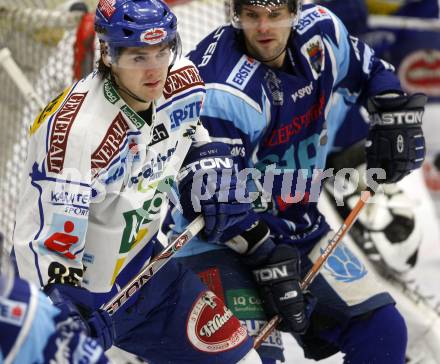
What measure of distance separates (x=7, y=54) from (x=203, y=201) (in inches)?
56.5

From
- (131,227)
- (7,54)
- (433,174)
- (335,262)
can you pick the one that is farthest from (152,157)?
(433,174)

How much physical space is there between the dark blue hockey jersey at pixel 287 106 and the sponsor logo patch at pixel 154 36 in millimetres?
479

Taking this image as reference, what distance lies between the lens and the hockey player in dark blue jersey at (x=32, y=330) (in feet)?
6.89

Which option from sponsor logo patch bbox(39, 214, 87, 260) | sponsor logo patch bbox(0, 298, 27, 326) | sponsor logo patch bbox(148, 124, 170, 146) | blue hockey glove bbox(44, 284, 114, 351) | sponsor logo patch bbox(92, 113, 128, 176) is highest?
sponsor logo patch bbox(0, 298, 27, 326)

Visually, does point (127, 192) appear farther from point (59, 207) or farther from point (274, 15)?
point (274, 15)

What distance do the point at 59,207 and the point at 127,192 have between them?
0.79 feet

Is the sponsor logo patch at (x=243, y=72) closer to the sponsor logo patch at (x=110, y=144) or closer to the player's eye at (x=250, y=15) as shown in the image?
the player's eye at (x=250, y=15)

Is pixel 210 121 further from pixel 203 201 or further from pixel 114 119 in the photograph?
pixel 114 119

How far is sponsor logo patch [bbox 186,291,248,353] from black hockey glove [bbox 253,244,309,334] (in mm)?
266

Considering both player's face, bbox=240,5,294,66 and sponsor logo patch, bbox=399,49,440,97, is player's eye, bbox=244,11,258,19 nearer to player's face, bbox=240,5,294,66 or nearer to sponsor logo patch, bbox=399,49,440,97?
player's face, bbox=240,5,294,66

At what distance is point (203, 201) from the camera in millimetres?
3107

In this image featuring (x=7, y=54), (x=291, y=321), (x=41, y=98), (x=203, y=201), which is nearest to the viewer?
(x=203, y=201)

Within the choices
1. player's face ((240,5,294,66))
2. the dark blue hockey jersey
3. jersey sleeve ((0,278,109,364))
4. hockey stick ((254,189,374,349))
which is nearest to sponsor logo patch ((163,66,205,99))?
the dark blue hockey jersey

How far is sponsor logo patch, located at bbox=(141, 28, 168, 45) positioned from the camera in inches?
109
